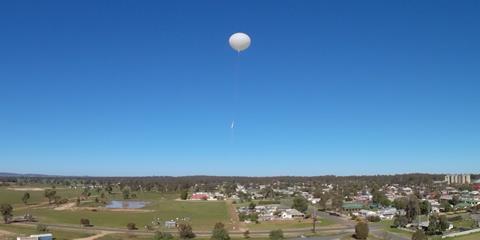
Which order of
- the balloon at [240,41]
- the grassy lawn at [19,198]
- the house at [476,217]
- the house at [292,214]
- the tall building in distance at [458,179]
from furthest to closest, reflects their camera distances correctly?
the tall building in distance at [458,179]
the grassy lawn at [19,198]
the house at [292,214]
the house at [476,217]
the balloon at [240,41]

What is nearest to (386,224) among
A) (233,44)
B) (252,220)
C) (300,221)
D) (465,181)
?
(300,221)

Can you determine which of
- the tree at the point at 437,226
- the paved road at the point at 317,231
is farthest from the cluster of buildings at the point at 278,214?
the tree at the point at 437,226

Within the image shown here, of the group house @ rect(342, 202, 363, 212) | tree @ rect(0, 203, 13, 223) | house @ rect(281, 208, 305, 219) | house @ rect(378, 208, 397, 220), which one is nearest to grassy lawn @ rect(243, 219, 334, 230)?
house @ rect(281, 208, 305, 219)

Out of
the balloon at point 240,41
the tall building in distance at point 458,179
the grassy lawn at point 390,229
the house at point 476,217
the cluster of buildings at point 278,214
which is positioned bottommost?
the grassy lawn at point 390,229

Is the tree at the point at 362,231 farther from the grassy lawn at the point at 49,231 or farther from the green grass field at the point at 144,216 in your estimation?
the grassy lawn at the point at 49,231

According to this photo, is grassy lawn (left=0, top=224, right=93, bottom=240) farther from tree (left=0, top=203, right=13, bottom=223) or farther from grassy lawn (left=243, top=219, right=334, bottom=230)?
grassy lawn (left=243, top=219, right=334, bottom=230)

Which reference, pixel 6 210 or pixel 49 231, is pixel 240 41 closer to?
pixel 49 231

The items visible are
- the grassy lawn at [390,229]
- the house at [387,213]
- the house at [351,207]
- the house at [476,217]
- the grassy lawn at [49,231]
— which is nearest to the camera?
the grassy lawn at [49,231]

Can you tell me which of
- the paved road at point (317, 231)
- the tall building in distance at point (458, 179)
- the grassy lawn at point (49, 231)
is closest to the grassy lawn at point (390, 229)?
the paved road at point (317, 231)

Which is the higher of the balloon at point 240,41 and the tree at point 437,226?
the balloon at point 240,41

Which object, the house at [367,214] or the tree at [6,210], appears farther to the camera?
the house at [367,214]

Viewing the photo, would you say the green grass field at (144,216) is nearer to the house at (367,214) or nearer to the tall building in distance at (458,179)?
the house at (367,214)
